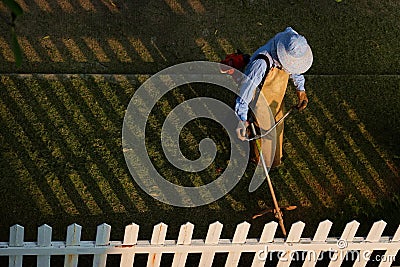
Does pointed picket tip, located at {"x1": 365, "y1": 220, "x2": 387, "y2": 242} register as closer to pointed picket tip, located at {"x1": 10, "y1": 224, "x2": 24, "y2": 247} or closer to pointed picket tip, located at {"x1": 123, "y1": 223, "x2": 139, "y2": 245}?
pointed picket tip, located at {"x1": 123, "y1": 223, "x2": 139, "y2": 245}

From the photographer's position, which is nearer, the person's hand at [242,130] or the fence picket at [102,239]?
the fence picket at [102,239]

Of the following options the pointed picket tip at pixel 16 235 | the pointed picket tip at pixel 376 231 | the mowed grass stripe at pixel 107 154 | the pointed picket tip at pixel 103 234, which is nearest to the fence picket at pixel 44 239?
the pointed picket tip at pixel 16 235

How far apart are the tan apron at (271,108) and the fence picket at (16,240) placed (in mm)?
2092

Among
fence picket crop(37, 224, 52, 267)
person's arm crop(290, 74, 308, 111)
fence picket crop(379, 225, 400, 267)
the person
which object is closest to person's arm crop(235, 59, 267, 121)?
the person

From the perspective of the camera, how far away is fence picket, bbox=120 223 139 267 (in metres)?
3.81

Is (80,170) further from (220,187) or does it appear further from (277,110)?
(277,110)

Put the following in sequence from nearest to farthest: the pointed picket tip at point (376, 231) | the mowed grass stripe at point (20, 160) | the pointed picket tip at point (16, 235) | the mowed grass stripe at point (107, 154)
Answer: the pointed picket tip at point (16, 235) < the pointed picket tip at point (376, 231) < the mowed grass stripe at point (20, 160) < the mowed grass stripe at point (107, 154)

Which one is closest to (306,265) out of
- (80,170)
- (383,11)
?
(80,170)

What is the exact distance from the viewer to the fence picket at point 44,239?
3750 millimetres

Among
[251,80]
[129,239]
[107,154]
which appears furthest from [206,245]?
[107,154]

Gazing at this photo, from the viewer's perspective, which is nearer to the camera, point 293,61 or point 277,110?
point 293,61

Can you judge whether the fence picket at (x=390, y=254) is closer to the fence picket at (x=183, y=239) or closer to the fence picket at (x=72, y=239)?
the fence picket at (x=183, y=239)

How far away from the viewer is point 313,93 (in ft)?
18.6

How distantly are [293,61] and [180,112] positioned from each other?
137 cm
